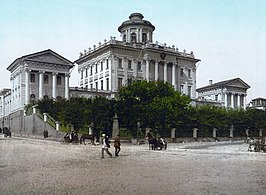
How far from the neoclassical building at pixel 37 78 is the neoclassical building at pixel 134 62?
8249 millimetres

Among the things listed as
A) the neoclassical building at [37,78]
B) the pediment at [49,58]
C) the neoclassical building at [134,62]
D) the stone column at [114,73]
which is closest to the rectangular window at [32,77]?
the neoclassical building at [37,78]

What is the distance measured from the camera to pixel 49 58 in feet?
235

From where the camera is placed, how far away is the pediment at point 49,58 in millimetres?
69450

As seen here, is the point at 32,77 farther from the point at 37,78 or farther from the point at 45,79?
the point at 45,79

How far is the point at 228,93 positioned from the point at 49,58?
4702 centimetres

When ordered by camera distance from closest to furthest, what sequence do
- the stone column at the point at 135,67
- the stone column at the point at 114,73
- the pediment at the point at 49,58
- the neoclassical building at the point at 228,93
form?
1. the pediment at the point at 49,58
2. the stone column at the point at 114,73
3. the stone column at the point at 135,67
4. the neoclassical building at the point at 228,93

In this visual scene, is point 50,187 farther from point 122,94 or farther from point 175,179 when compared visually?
point 122,94

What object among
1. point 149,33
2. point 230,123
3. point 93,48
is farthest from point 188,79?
point 230,123

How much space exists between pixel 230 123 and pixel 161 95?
13891 mm

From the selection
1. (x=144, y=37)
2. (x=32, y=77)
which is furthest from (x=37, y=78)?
(x=144, y=37)

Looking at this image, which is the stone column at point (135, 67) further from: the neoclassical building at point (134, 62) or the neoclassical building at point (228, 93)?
the neoclassical building at point (228, 93)

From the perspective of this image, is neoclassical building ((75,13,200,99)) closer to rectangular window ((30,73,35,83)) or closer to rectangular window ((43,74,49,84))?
rectangular window ((43,74,49,84))

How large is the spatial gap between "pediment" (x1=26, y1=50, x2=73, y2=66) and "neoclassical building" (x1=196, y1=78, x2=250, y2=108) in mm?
37219

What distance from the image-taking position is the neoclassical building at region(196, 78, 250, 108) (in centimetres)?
9869
